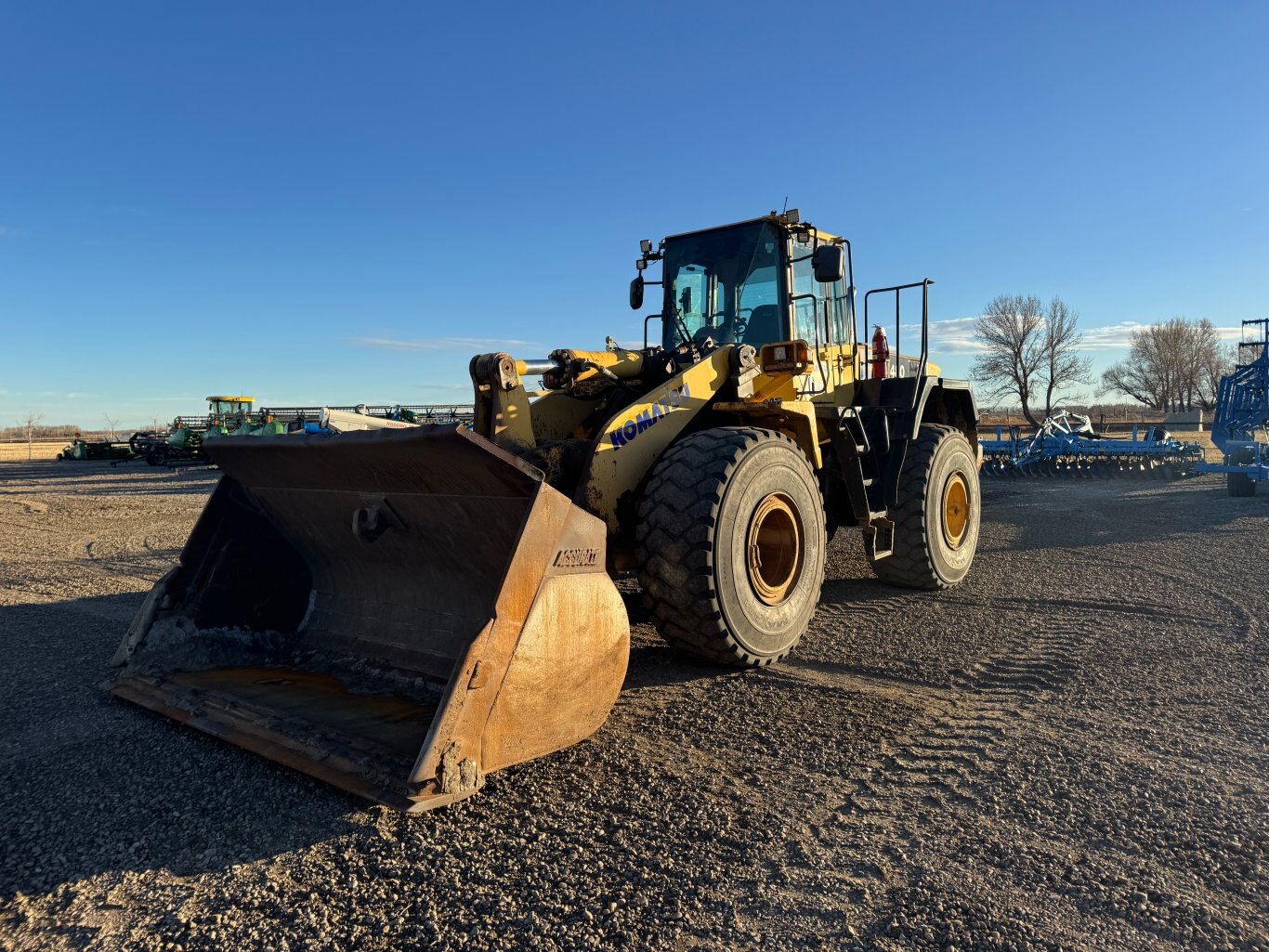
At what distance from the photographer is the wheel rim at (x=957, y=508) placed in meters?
7.64

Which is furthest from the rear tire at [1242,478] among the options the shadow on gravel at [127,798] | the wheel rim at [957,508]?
the shadow on gravel at [127,798]

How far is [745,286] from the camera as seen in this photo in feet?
21.1

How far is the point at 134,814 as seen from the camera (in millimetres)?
3064

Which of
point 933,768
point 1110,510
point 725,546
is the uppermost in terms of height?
point 725,546

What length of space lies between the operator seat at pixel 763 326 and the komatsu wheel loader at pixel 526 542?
0.05 feet

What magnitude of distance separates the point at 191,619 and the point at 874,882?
3885 millimetres

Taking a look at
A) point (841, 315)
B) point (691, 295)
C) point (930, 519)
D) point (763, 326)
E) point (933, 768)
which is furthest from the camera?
point (841, 315)

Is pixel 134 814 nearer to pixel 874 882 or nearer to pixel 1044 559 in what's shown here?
pixel 874 882

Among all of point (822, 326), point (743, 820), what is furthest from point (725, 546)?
point (822, 326)

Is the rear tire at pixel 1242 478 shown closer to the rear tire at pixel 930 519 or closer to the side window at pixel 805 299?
the rear tire at pixel 930 519

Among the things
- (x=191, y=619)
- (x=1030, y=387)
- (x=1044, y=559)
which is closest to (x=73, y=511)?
(x=191, y=619)

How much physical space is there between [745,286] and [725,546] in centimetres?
275

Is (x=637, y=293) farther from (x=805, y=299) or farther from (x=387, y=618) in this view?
(x=387, y=618)

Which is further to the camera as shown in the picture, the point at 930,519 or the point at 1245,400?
the point at 1245,400
